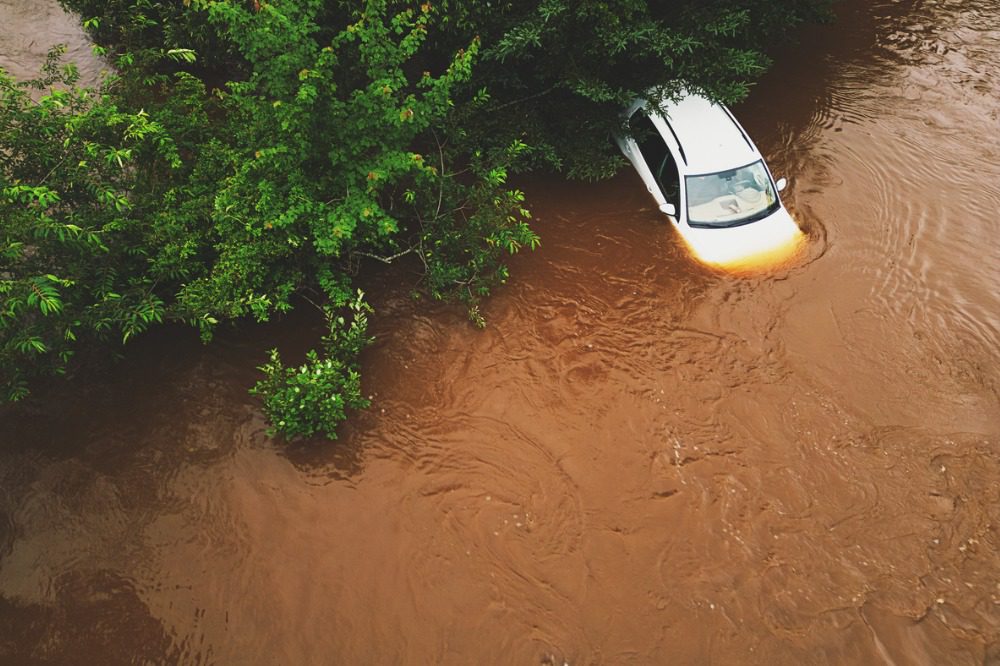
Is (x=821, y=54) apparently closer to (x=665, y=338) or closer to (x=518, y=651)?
(x=665, y=338)

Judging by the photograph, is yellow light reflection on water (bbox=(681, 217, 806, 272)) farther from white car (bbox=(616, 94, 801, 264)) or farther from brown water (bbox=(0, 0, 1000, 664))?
brown water (bbox=(0, 0, 1000, 664))

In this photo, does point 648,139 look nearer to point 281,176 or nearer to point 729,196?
point 729,196

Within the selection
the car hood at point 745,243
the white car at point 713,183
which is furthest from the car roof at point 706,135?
the car hood at point 745,243

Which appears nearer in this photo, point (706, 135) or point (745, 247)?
point (706, 135)

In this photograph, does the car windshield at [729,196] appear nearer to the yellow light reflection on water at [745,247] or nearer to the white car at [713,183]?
the white car at [713,183]

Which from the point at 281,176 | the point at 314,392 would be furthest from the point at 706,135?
the point at 314,392

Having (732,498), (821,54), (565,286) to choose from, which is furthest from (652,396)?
(821,54)
